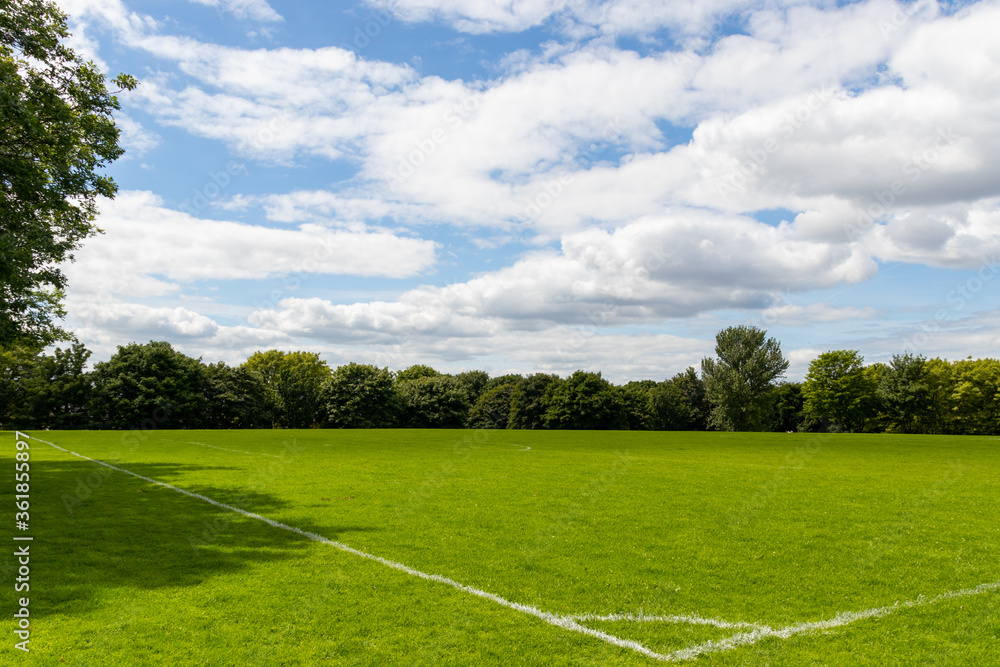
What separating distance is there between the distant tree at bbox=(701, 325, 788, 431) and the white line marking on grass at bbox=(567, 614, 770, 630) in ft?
275

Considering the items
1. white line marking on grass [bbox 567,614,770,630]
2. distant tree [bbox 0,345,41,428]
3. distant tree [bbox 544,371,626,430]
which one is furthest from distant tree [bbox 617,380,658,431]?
white line marking on grass [bbox 567,614,770,630]

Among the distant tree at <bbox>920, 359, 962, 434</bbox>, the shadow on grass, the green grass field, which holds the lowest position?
the shadow on grass

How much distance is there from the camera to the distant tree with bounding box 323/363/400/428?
80.2 metres

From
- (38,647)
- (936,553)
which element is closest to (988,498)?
(936,553)

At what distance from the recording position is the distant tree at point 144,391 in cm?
6519

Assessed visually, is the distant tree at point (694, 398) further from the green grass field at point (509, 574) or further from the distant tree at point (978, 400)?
the green grass field at point (509, 574)

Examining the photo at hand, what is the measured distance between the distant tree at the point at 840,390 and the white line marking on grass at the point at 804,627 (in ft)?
290

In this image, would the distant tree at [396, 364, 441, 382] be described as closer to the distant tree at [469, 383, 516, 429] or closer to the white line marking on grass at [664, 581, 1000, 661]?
the distant tree at [469, 383, 516, 429]

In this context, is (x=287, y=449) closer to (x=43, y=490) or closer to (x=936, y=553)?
(x=43, y=490)

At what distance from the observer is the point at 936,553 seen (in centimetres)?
1002

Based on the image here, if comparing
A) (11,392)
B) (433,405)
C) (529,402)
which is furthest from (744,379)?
(11,392)

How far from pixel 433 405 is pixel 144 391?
36.9 meters

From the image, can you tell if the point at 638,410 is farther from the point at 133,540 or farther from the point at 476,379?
the point at 133,540

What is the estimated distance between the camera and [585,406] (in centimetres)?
8256
